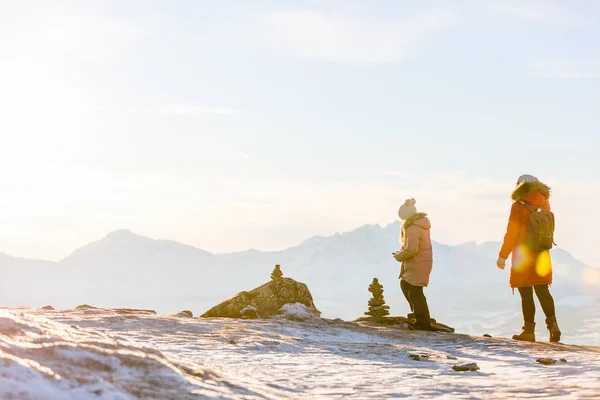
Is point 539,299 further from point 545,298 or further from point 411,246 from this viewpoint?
point 411,246

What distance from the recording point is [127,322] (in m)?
10.6

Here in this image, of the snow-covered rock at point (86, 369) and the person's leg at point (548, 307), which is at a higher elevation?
the person's leg at point (548, 307)

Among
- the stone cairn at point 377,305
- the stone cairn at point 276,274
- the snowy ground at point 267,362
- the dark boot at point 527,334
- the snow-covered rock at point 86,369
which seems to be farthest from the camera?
the stone cairn at point 377,305

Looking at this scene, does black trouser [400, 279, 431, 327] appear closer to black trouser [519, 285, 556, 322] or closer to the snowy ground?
the snowy ground

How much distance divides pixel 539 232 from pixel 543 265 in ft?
1.87

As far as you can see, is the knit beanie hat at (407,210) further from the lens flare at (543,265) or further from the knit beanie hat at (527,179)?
the lens flare at (543,265)

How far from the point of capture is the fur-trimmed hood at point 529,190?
11391 millimetres

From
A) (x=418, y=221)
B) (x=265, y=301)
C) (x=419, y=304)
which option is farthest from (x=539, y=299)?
(x=265, y=301)

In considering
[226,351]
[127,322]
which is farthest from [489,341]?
[127,322]

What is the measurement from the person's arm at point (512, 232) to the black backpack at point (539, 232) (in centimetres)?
19

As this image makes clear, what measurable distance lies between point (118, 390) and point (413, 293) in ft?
32.3

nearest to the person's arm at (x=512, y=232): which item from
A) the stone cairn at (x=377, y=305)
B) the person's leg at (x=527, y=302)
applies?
the person's leg at (x=527, y=302)

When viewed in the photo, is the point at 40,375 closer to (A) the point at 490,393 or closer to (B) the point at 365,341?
(A) the point at 490,393

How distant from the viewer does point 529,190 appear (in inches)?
448
